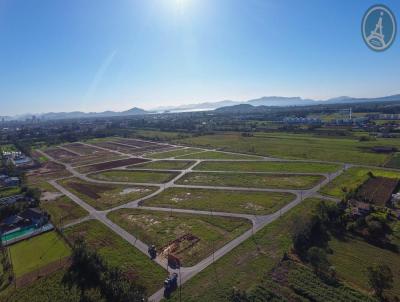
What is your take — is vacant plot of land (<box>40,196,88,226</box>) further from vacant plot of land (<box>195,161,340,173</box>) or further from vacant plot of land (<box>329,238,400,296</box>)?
vacant plot of land (<box>329,238,400,296</box>)

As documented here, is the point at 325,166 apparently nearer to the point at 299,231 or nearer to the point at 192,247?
the point at 299,231

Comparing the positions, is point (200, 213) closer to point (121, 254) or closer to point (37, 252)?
point (121, 254)

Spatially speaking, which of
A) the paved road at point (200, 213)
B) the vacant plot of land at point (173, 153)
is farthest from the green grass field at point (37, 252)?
the vacant plot of land at point (173, 153)

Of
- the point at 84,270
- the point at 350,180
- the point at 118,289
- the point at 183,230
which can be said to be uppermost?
the point at 118,289

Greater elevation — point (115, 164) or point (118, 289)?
point (118, 289)

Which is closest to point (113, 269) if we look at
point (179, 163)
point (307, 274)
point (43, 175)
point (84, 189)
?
point (307, 274)

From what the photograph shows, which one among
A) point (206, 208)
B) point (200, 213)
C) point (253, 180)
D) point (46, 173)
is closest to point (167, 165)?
point (253, 180)

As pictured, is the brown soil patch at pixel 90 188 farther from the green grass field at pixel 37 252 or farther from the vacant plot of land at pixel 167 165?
the vacant plot of land at pixel 167 165
